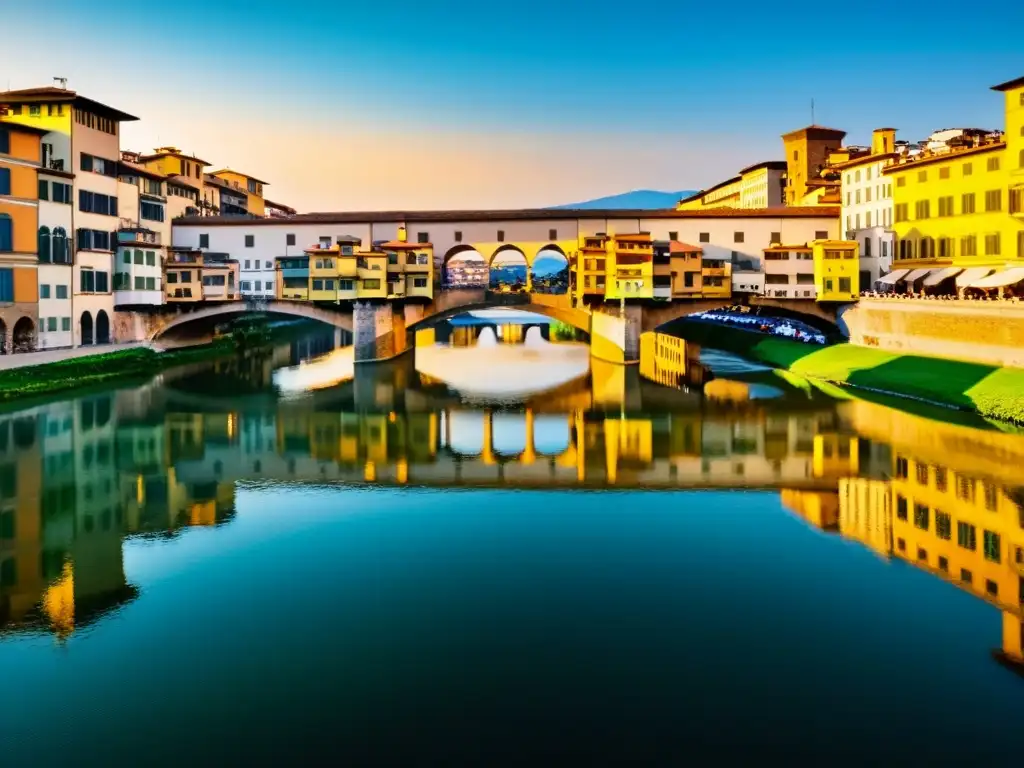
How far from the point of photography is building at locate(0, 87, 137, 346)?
48.8m

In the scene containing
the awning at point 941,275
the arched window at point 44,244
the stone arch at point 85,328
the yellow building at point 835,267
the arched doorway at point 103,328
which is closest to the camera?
the arched window at point 44,244

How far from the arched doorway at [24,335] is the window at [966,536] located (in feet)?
133

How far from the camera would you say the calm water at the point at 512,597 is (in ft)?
38.2

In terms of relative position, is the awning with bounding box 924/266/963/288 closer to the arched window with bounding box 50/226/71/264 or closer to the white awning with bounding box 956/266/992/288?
the white awning with bounding box 956/266/992/288

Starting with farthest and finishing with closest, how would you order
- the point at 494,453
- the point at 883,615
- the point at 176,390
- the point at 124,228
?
the point at 124,228, the point at 176,390, the point at 494,453, the point at 883,615

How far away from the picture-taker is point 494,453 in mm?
30156

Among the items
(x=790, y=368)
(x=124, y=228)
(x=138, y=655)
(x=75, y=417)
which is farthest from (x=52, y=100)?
(x=138, y=655)

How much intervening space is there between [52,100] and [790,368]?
39.8 metres

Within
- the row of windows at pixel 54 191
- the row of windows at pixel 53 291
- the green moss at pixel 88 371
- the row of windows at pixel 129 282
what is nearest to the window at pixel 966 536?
the green moss at pixel 88 371

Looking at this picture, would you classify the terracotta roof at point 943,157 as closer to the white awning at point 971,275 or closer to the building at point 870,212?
the building at point 870,212

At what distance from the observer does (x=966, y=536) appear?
20.0 metres

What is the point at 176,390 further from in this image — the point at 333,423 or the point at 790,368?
the point at 790,368

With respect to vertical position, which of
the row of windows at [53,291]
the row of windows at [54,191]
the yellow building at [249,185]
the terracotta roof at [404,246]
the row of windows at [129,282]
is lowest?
the row of windows at [53,291]

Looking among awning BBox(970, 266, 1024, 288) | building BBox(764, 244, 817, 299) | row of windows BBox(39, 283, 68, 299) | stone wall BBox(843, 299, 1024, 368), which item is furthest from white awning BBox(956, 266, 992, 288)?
row of windows BBox(39, 283, 68, 299)
